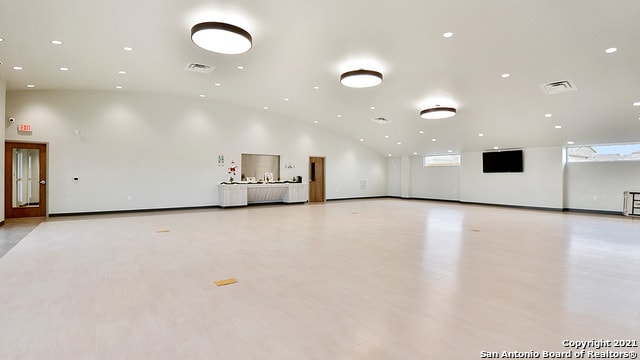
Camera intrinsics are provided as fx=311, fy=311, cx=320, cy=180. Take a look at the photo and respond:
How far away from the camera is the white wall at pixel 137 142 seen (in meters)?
9.29

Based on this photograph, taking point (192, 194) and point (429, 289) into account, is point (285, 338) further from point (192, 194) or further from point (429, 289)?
point (192, 194)

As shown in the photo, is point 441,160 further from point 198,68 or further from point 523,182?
point 198,68

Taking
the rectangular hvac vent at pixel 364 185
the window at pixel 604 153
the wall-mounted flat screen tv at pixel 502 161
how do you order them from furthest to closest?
the rectangular hvac vent at pixel 364 185 < the wall-mounted flat screen tv at pixel 502 161 < the window at pixel 604 153

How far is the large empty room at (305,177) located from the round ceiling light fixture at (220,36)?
1.5 inches

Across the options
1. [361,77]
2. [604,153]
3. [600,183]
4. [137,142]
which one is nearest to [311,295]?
[361,77]

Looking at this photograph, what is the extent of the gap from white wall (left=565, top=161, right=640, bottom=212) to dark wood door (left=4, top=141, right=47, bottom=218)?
58.1ft

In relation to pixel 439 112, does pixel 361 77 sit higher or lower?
higher

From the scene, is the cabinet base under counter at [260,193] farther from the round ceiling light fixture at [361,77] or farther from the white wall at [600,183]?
the white wall at [600,183]

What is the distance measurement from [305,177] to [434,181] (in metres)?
6.79

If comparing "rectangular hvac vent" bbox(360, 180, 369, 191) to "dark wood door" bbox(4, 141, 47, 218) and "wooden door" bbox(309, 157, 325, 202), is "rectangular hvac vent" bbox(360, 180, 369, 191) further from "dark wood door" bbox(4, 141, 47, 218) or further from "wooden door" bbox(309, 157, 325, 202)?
"dark wood door" bbox(4, 141, 47, 218)

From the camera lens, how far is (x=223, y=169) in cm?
1188

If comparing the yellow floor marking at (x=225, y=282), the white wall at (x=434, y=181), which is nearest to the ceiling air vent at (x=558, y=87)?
the white wall at (x=434, y=181)

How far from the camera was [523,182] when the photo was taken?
1245 centimetres

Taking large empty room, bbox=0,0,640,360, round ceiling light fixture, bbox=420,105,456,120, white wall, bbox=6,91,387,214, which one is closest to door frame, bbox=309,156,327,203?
large empty room, bbox=0,0,640,360
